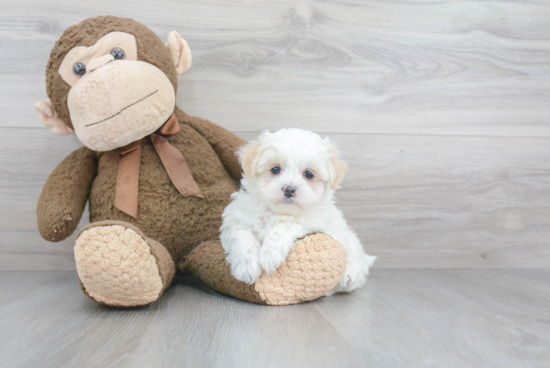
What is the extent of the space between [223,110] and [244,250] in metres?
0.62

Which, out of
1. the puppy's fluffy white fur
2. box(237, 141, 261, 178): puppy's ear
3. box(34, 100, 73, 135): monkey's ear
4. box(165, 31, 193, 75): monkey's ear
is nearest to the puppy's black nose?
the puppy's fluffy white fur

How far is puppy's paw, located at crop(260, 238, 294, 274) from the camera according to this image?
971 mm

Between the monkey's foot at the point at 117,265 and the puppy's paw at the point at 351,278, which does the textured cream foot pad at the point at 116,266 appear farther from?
the puppy's paw at the point at 351,278

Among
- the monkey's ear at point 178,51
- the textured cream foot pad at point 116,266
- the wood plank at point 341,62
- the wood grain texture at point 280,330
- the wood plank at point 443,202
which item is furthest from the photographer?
the wood plank at point 443,202

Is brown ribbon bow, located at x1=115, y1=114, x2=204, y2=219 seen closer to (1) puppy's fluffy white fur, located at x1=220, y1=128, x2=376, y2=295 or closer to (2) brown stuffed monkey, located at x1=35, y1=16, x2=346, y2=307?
(2) brown stuffed monkey, located at x1=35, y1=16, x2=346, y2=307

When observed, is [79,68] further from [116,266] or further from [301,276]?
[301,276]

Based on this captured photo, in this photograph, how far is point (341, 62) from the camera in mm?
1465

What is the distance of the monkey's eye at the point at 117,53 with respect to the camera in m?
1.09

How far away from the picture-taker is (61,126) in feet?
3.88

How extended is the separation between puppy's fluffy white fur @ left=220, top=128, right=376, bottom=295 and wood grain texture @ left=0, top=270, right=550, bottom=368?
0.14 meters

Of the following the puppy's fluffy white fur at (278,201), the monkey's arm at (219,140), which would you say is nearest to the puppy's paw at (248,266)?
the puppy's fluffy white fur at (278,201)

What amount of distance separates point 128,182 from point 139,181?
0.03 metres

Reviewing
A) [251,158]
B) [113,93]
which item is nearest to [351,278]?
[251,158]

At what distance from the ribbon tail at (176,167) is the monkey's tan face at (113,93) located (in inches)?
3.0
